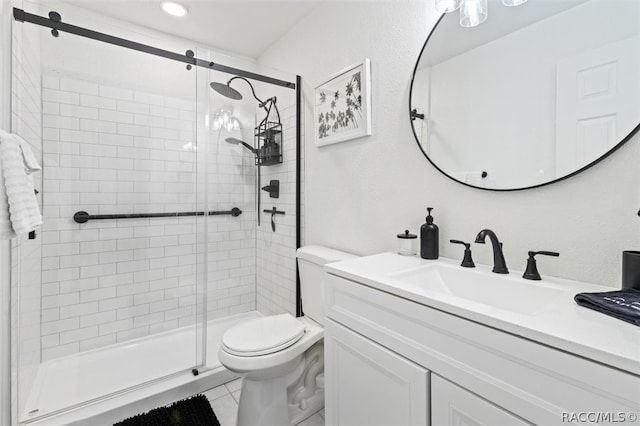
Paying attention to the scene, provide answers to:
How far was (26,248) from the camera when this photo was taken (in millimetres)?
1603

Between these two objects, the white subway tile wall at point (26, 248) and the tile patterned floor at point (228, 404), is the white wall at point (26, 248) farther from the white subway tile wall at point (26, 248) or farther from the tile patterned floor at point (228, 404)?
the tile patterned floor at point (228, 404)

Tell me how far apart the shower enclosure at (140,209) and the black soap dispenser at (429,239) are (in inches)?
45.2

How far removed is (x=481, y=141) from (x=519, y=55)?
0.31 metres

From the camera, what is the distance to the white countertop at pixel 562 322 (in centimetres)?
54

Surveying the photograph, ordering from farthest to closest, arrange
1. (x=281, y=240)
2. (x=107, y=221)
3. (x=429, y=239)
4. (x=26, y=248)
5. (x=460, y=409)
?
(x=281, y=240)
(x=107, y=221)
(x=26, y=248)
(x=429, y=239)
(x=460, y=409)

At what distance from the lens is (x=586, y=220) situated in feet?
3.05

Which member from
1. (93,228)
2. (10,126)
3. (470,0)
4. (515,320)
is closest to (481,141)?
(470,0)

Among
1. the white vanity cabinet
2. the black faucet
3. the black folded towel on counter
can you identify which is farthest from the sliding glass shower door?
the black folded towel on counter

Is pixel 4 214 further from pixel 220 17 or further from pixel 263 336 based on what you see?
pixel 220 17

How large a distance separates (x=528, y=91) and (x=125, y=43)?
2164mm

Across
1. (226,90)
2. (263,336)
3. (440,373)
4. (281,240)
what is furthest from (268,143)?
(440,373)

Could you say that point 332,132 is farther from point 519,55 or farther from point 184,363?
point 184,363

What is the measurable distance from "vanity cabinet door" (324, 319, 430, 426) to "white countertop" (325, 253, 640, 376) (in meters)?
0.21

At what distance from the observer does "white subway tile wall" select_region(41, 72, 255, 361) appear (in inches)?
77.9
